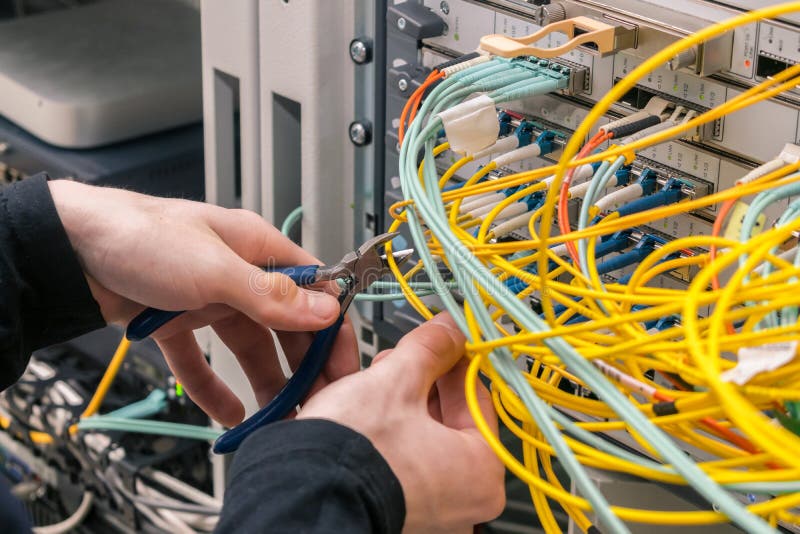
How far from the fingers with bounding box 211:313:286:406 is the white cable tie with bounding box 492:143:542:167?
25 centimetres

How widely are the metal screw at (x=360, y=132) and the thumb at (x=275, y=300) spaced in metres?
0.26

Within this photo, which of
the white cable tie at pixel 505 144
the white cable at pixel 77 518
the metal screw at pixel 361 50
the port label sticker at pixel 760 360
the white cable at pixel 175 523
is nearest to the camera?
the port label sticker at pixel 760 360

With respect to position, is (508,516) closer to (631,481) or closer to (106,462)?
(631,481)

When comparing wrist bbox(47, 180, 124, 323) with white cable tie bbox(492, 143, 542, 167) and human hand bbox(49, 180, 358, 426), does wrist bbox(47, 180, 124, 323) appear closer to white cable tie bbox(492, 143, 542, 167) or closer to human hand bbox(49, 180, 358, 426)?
human hand bbox(49, 180, 358, 426)

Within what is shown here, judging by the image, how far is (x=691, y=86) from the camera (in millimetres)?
715

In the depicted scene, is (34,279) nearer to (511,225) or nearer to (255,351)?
(255,351)

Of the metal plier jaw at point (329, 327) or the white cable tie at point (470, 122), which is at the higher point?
the white cable tie at point (470, 122)

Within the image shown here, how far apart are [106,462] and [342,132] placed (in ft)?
1.79

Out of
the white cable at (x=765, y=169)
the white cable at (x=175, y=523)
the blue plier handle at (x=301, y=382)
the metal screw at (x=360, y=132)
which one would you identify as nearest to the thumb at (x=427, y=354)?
the blue plier handle at (x=301, y=382)

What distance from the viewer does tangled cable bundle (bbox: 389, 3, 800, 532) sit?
52 centimetres

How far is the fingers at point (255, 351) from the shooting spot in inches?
34.9

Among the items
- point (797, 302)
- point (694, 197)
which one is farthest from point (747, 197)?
point (797, 302)

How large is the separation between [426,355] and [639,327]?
13cm

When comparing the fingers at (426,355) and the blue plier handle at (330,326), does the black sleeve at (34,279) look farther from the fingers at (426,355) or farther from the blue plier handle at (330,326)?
the fingers at (426,355)
